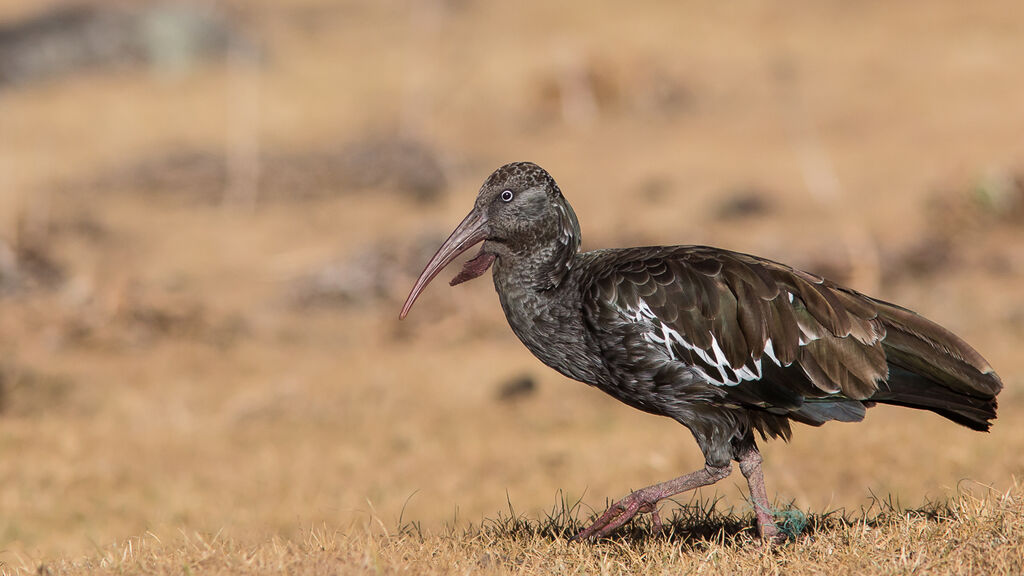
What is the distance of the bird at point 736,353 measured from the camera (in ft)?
17.2

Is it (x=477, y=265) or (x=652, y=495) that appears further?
(x=477, y=265)

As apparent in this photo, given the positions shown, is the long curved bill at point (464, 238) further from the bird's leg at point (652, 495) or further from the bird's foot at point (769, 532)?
the bird's foot at point (769, 532)

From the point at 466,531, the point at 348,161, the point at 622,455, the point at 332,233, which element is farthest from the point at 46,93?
the point at 466,531

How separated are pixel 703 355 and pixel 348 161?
2156cm

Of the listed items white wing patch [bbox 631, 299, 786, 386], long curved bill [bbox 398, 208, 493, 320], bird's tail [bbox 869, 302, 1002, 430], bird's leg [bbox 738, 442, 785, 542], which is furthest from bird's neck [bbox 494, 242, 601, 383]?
bird's tail [bbox 869, 302, 1002, 430]

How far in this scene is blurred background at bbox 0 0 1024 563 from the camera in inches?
391

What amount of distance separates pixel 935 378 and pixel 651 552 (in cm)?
161

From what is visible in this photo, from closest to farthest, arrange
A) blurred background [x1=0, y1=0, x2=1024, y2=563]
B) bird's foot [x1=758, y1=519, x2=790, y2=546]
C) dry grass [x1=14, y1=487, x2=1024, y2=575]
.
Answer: dry grass [x1=14, y1=487, x2=1024, y2=575], bird's foot [x1=758, y1=519, x2=790, y2=546], blurred background [x1=0, y1=0, x2=1024, y2=563]

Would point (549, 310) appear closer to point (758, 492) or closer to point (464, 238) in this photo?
point (464, 238)

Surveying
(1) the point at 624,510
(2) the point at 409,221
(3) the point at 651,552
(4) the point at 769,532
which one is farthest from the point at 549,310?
(2) the point at 409,221

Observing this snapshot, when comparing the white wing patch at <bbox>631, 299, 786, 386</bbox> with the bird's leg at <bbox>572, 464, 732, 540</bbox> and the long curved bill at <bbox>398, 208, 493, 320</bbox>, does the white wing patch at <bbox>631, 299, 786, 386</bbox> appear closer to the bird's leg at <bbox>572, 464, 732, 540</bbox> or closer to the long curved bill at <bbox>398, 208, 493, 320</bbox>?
the bird's leg at <bbox>572, 464, 732, 540</bbox>

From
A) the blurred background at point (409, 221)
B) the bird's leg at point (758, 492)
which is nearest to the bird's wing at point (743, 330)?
the bird's leg at point (758, 492)

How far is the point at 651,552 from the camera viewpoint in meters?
5.16

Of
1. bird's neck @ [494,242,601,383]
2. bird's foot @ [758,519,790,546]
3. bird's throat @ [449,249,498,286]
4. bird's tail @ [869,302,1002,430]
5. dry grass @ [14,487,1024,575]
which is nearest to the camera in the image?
dry grass @ [14,487,1024,575]
